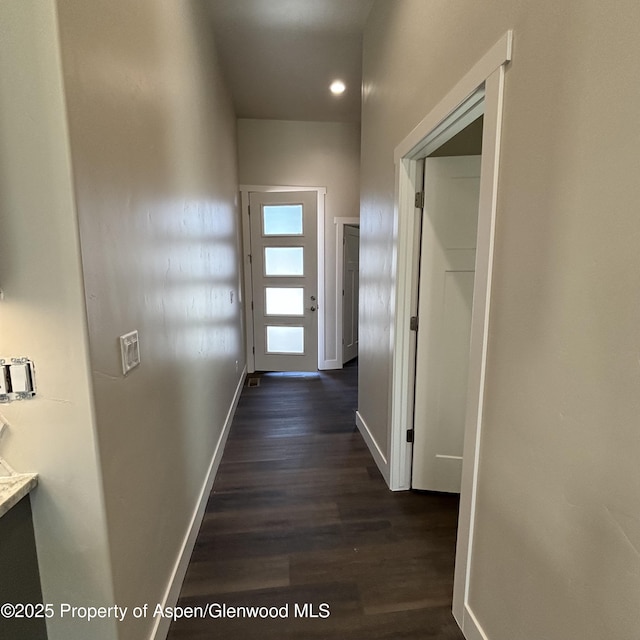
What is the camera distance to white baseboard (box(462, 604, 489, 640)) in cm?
124

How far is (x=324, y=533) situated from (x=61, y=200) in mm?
1857

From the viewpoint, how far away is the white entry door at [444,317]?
6.21 ft

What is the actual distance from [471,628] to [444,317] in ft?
4.47

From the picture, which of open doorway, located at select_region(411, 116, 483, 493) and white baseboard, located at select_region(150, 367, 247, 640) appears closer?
white baseboard, located at select_region(150, 367, 247, 640)

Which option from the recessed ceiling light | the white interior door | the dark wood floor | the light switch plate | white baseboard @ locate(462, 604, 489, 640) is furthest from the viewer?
the white interior door

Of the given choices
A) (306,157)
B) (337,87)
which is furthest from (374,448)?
(306,157)

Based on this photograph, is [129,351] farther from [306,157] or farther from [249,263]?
[306,157]

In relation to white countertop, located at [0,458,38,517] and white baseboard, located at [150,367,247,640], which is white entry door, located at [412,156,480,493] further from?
white countertop, located at [0,458,38,517]

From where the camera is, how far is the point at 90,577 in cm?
98

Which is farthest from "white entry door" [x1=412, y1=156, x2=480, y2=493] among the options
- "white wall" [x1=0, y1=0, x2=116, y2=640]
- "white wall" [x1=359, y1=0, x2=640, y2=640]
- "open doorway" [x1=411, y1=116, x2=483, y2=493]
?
"white wall" [x1=0, y1=0, x2=116, y2=640]

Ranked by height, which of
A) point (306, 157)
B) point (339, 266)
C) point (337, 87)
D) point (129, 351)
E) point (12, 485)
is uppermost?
point (337, 87)

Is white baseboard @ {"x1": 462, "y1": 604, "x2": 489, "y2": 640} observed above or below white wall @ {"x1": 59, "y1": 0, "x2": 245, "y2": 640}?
below

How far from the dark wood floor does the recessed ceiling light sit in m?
3.28

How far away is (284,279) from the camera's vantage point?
4.52 m
